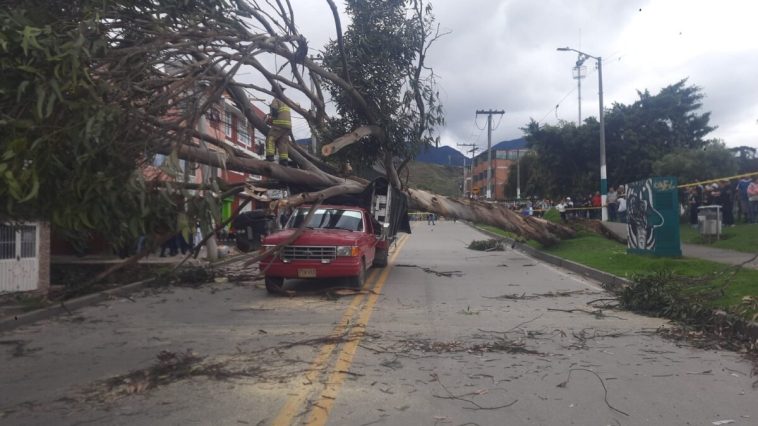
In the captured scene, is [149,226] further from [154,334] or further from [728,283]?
[728,283]

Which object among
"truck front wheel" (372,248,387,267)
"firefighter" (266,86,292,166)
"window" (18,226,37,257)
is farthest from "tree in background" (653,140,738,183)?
"window" (18,226,37,257)

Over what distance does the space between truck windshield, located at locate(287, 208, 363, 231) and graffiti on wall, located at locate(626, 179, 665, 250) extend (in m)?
7.17

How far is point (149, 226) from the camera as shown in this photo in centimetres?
572

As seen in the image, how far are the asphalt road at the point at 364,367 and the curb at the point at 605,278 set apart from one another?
0.79 m

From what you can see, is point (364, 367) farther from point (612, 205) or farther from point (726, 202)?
point (612, 205)

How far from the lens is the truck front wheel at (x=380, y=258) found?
17.2 metres

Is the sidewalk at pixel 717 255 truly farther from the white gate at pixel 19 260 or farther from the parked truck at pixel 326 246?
the white gate at pixel 19 260

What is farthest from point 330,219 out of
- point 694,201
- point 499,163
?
point 499,163

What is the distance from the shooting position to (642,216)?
53.1ft

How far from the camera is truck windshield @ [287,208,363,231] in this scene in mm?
13781

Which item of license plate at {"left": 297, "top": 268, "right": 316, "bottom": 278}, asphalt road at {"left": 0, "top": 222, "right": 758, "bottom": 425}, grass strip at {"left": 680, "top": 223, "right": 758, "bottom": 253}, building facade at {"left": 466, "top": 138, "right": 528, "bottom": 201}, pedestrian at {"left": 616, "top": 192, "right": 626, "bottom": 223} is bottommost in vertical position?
asphalt road at {"left": 0, "top": 222, "right": 758, "bottom": 425}

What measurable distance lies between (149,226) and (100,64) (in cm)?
158

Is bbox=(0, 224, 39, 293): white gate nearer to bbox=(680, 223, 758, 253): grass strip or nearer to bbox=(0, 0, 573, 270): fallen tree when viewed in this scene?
bbox=(0, 0, 573, 270): fallen tree

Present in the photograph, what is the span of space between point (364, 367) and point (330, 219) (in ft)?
24.1
